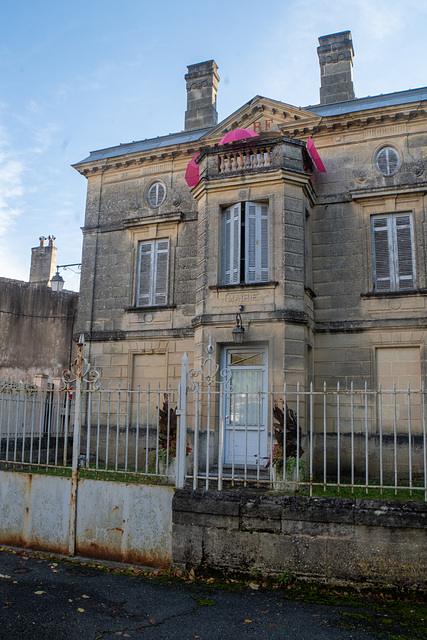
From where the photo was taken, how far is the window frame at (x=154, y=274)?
13.0 metres

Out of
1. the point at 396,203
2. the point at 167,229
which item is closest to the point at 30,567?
the point at 167,229

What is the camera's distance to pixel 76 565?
6055 mm

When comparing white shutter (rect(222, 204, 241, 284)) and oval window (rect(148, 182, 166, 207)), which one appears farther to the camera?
oval window (rect(148, 182, 166, 207))

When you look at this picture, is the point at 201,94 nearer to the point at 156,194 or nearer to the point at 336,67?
the point at 336,67

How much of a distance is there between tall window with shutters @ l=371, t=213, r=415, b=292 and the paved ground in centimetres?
Result: 764

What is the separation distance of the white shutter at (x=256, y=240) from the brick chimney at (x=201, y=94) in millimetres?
5066

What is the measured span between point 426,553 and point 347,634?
1.29 metres

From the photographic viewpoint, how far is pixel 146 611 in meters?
4.77

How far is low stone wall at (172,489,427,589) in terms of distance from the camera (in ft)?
17.0

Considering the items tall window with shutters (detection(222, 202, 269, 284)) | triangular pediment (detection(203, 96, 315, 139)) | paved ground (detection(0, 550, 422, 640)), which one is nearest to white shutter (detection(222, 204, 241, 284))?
tall window with shutters (detection(222, 202, 269, 284))

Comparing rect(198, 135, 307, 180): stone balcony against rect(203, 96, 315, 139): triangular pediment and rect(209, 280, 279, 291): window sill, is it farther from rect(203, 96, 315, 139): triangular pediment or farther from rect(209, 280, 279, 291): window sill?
rect(209, 280, 279, 291): window sill

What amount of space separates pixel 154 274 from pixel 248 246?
3153 mm

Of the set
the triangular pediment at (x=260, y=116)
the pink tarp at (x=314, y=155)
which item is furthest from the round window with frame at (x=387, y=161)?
the triangular pediment at (x=260, y=116)

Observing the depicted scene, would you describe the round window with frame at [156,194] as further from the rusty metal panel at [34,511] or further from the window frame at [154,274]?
the rusty metal panel at [34,511]
